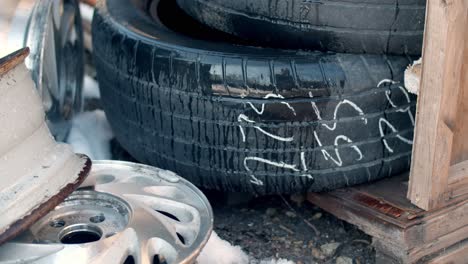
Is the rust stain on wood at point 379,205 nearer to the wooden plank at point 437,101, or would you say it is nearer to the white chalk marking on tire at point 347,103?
the wooden plank at point 437,101

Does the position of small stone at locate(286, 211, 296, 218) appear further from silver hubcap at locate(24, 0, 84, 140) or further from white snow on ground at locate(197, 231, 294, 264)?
silver hubcap at locate(24, 0, 84, 140)

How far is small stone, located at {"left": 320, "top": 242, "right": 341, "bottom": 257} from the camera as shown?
2.06 metres

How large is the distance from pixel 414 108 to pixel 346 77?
22 cm

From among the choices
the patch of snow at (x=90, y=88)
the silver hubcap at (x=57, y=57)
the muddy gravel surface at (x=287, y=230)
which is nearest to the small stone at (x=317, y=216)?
the muddy gravel surface at (x=287, y=230)

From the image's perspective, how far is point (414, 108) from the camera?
195 centimetres

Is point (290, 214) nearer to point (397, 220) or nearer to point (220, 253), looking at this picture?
point (220, 253)

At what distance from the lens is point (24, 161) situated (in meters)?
1.56

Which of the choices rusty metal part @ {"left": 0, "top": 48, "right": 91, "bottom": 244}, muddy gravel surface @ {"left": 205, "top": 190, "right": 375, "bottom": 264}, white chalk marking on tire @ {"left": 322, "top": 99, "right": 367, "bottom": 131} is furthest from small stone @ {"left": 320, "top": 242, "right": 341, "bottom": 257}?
rusty metal part @ {"left": 0, "top": 48, "right": 91, "bottom": 244}

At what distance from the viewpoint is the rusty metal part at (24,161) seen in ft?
4.95

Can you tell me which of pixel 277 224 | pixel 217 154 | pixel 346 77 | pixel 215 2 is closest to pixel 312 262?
pixel 277 224

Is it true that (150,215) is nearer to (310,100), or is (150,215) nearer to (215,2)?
(310,100)

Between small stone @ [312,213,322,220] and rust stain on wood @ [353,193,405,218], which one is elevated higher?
rust stain on wood @ [353,193,405,218]

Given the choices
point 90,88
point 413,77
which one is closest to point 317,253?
point 413,77

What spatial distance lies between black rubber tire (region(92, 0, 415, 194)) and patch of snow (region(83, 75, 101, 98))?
96 cm
